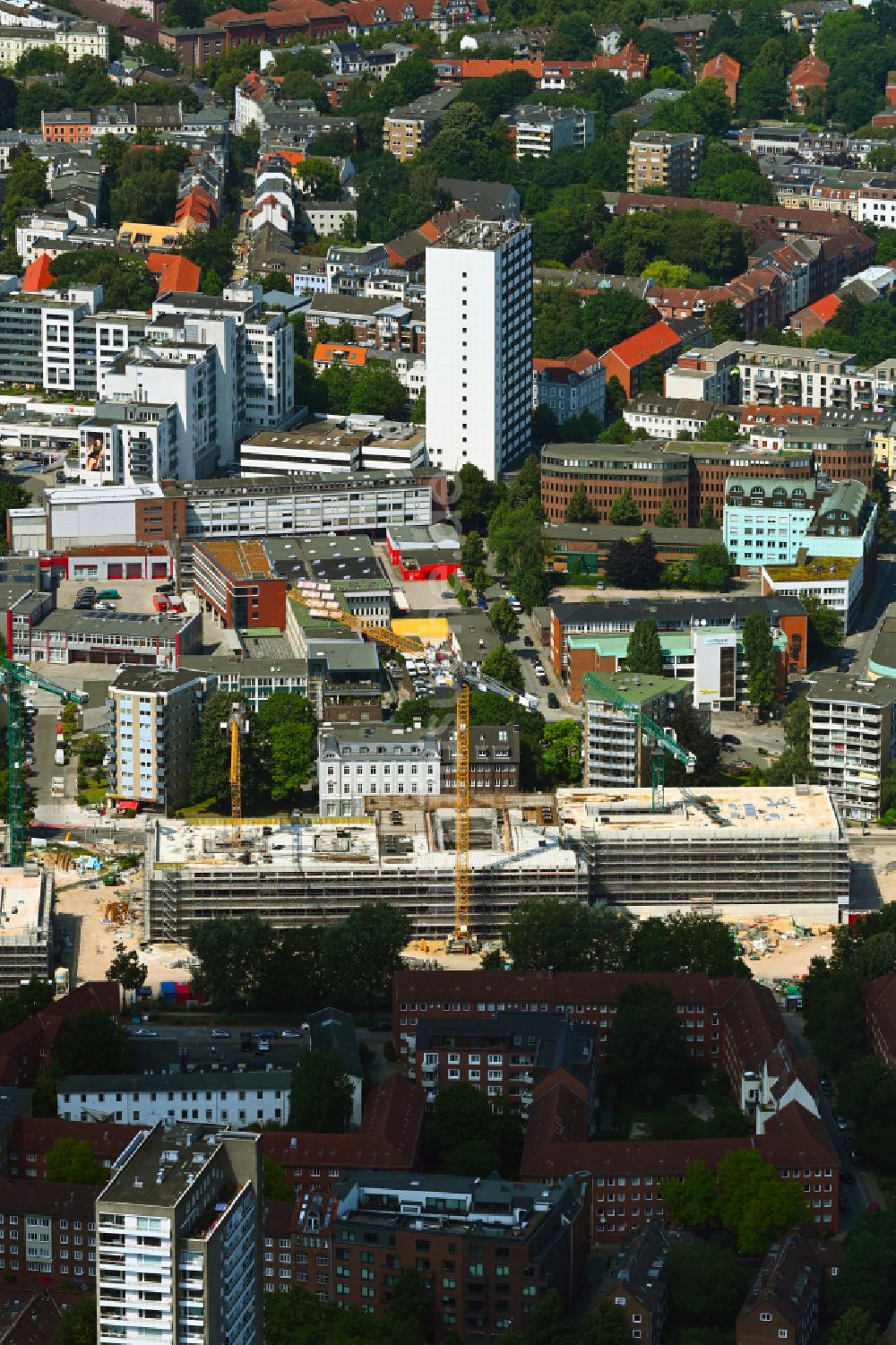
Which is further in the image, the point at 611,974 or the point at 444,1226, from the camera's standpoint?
the point at 611,974

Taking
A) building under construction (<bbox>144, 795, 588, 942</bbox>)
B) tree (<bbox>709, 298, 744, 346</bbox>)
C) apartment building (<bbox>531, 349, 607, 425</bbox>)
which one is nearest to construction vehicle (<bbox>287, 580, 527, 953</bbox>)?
building under construction (<bbox>144, 795, 588, 942</bbox>)

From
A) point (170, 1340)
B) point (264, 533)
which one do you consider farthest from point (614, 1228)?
point (264, 533)

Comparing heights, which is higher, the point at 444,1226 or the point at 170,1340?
the point at 170,1340

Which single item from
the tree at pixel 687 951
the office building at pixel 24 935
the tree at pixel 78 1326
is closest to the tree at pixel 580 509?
the tree at pixel 687 951

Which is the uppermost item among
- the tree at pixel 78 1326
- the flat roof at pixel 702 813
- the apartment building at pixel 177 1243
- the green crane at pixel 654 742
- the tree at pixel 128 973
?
the apartment building at pixel 177 1243

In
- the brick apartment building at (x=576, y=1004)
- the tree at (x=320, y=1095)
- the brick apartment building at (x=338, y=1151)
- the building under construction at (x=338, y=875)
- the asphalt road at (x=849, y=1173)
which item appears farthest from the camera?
the building under construction at (x=338, y=875)

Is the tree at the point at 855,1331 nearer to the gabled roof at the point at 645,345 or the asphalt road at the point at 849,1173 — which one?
the asphalt road at the point at 849,1173

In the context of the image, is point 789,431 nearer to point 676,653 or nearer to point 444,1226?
point 676,653

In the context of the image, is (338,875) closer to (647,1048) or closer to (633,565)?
(647,1048)
